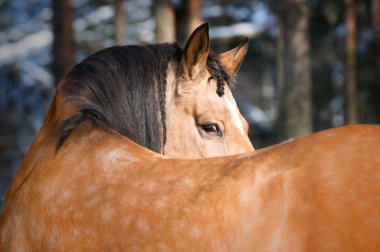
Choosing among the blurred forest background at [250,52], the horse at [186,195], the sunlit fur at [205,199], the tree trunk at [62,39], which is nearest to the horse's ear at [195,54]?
the horse at [186,195]

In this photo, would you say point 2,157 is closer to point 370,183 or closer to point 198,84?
point 198,84

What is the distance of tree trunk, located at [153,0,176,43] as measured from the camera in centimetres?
827

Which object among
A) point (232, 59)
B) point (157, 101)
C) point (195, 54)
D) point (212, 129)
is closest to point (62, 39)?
point (232, 59)

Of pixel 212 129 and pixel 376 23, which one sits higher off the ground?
pixel 212 129

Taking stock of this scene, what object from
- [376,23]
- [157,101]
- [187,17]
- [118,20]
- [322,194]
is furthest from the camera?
[376,23]

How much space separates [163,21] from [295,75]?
72.7 inches

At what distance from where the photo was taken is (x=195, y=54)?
393 centimetres

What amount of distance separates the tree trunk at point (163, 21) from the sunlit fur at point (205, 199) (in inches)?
224

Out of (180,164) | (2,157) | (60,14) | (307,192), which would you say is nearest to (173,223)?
(180,164)

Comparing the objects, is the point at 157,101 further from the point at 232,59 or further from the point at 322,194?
the point at 322,194

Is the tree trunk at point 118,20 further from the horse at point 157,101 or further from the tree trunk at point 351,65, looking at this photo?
the horse at point 157,101

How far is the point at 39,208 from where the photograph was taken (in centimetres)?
255

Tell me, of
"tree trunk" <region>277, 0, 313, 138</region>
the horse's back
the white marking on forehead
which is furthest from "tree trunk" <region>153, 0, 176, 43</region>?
the horse's back

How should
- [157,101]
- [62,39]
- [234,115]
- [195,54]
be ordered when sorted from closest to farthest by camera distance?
[157,101]
[234,115]
[195,54]
[62,39]
